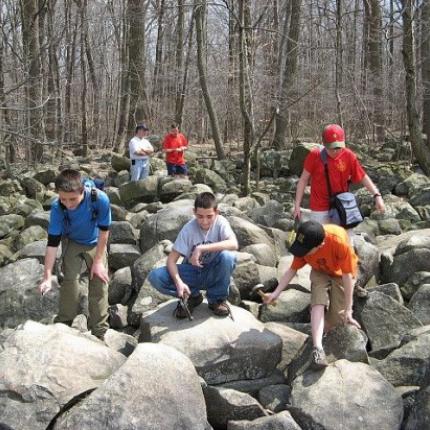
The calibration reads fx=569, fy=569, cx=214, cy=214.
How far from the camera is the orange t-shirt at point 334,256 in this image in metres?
4.48

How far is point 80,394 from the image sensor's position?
398 centimetres

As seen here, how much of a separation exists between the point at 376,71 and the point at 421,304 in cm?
1436

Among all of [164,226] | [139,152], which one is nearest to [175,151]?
[139,152]

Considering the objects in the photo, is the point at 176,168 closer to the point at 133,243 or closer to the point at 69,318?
the point at 133,243

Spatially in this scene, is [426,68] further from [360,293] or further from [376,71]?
[360,293]

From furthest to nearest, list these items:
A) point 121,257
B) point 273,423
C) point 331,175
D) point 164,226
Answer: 1. point 164,226
2. point 121,257
3. point 331,175
4. point 273,423

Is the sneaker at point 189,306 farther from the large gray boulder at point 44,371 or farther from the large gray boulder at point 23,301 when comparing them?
the large gray boulder at point 23,301

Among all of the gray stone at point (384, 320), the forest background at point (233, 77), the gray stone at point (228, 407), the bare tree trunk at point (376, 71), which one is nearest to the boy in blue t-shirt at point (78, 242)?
the gray stone at point (228, 407)

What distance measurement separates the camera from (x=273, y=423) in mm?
3977

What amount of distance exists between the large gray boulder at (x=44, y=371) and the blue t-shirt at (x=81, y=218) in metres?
0.85

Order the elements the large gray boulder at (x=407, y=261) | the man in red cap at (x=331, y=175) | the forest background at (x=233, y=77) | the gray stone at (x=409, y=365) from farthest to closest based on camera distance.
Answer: the forest background at (x=233, y=77) < the large gray boulder at (x=407, y=261) < the man in red cap at (x=331, y=175) < the gray stone at (x=409, y=365)

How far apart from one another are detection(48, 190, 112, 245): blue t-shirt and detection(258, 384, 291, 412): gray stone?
1.91 meters

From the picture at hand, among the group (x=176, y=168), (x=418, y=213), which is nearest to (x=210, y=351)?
(x=418, y=213)

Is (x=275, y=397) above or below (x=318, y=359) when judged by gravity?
below
